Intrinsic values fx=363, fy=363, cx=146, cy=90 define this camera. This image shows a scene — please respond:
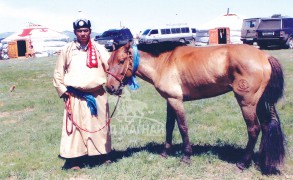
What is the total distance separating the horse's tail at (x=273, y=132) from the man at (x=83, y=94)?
7.91 feet

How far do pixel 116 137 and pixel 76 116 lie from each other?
82.1 inches

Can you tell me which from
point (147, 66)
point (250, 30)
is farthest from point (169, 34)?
point (147, 66)

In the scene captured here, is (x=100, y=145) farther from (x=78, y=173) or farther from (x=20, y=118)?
(x=20, y=118)

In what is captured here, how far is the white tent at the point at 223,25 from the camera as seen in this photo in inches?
1574

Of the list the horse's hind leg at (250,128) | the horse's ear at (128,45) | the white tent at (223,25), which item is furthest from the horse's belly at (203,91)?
the white tent at (223,25)

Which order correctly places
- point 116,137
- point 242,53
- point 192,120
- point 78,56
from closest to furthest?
point 242,53 < point 78,56 < point 116,137 < point 192,120

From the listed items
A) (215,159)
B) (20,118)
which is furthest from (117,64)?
(20,118)

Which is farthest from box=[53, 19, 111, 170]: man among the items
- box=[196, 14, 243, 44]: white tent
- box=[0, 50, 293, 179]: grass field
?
box=[196, 14, 243, 44]: white tent

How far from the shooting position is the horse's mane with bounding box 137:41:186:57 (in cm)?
579

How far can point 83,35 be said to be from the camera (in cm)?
542

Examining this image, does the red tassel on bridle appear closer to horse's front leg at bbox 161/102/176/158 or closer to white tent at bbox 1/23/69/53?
horse's front leg at bbox 161/102/176/158

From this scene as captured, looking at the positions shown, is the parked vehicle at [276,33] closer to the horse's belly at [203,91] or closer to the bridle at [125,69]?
the horse's belly at [203,91]

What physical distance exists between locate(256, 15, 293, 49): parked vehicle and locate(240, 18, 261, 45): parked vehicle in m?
0.60

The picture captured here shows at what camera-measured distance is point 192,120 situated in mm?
8328
